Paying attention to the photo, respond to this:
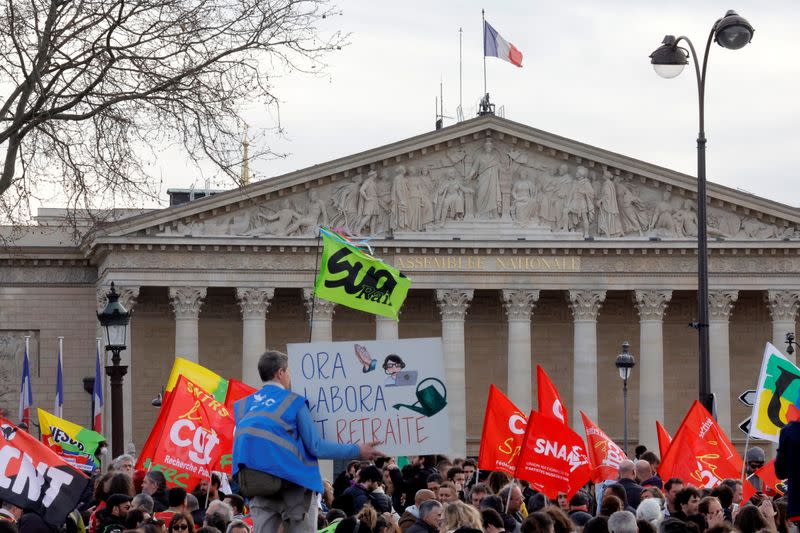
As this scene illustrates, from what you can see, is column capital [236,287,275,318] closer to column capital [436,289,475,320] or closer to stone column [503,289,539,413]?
column capital [436,289,475,320]

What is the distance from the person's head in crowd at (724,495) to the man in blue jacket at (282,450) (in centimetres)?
583

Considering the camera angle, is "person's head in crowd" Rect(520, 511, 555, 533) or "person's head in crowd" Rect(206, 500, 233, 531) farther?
"person's head in crowd" Rect(206, 500, 233, 531)

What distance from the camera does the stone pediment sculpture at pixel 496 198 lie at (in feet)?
195

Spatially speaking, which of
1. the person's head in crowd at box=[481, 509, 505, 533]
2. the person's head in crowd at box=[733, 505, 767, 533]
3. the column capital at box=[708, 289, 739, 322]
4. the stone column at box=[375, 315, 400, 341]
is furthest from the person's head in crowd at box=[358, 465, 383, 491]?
the column capital at box=[708, 289, 739, 322]

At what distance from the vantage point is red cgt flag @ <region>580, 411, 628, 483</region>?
24141mm

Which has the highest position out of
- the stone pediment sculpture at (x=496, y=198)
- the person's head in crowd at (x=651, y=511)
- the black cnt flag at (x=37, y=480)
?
the stone pediment sculpture at (x=496, y=198)

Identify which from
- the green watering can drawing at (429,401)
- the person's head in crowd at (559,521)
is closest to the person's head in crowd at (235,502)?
the green watering can drawing at (429,401)

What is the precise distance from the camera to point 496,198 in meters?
60.2

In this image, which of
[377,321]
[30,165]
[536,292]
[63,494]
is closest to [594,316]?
[536,292]

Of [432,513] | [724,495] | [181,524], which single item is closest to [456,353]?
[724,495]

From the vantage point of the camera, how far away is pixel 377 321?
59.7 meters

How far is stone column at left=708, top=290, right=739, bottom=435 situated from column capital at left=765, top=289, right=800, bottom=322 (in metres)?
1.25

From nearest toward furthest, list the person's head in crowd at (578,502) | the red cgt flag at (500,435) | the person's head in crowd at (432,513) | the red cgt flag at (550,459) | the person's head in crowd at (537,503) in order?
the person's head in crowd at (432,513) < the person's head in crowd at (537,503) < the person's head in crowd at (578,502) < the red cgt flag at (550,459) < the red cgt flag at (500,435)

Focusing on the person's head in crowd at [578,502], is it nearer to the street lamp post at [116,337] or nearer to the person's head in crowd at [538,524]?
the person's head in crowd at [538,524]
